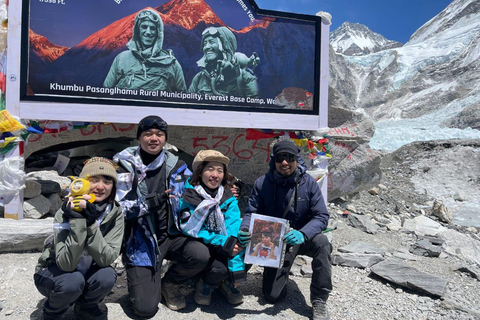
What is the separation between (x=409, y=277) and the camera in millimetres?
3893

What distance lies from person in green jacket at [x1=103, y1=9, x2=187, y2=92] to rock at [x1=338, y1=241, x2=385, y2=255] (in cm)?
353

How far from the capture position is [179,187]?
10.5 feet

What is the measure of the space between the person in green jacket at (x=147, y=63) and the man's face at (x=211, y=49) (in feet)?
1.71

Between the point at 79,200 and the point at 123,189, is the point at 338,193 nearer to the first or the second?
the point at 123,189

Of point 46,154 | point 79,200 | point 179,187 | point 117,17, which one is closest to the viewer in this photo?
point 79,200

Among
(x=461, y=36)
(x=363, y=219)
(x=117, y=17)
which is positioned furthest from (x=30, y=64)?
(x=461, y=36)

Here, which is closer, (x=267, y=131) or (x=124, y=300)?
(x=124, y=300)

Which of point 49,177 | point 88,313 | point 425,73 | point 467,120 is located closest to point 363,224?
point 88,313

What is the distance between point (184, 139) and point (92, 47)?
94.7 inches

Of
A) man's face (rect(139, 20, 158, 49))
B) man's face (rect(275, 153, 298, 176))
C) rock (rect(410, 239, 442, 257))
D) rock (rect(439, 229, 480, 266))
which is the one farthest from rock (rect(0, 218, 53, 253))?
rock (rect(439, 229, 480, 266))

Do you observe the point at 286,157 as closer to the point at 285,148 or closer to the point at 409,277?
the point at 285,148

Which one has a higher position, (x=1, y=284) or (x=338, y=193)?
(x=338, y=193)

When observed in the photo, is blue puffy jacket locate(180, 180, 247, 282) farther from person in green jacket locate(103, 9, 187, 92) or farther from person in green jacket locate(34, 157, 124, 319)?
person in green jacket locate(103, 9, 187, 92)

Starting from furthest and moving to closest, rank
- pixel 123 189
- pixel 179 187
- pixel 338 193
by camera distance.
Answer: pixel 338 193
pixel 179 187
pixel 123 189
